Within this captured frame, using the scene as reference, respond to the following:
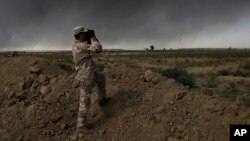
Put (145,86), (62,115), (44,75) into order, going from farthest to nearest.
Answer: (44,75)
(145,86)
(62,115)

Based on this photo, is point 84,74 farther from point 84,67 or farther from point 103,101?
point 103,101

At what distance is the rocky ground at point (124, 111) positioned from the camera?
26.3 ft

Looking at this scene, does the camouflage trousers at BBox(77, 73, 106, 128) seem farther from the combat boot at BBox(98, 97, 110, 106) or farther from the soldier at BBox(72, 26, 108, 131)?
the combat boot at BBox(98, 97, 110, 106)

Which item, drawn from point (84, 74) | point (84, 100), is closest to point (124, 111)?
point (84, 100)

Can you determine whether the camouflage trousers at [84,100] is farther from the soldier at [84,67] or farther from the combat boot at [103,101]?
the combat boot at [103,101]

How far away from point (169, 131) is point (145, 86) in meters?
1.59

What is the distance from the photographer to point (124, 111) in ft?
28.4

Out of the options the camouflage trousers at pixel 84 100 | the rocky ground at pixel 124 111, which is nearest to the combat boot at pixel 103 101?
the rocky ground at pixel 124 111

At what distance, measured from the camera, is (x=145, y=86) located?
368 inches

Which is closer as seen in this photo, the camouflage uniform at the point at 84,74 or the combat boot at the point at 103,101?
the camouflage uniform at the point at 84,74

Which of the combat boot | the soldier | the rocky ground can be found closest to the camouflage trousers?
the soldier

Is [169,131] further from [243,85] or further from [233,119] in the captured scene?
[243,85]

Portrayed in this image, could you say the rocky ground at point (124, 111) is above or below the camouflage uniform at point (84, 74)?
below

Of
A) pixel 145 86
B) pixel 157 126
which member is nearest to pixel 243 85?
pixel 145 86
